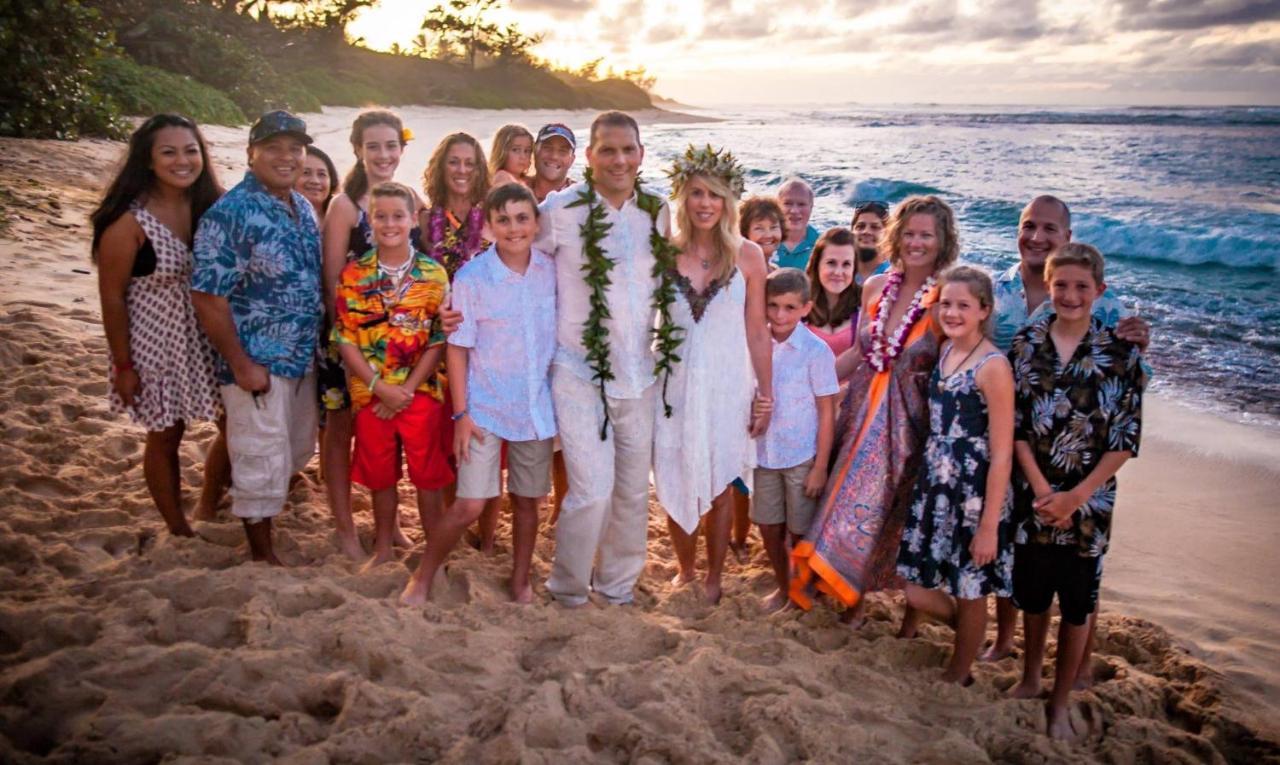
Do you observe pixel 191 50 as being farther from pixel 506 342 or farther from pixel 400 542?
pixel 506 342

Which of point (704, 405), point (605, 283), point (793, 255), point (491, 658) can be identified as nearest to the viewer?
point (491, 658)

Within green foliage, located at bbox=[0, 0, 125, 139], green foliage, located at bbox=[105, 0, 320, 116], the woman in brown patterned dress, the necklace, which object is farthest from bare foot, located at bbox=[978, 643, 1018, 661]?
green foliage, located at bbox=[105, 0, 320, 116]

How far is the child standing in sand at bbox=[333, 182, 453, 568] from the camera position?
3.75 meters

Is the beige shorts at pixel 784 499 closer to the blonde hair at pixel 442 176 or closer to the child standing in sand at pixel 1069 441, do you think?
the child standing in sand at pixel 1069 441

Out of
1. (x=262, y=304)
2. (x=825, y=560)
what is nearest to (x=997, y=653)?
(x=825, y=560)

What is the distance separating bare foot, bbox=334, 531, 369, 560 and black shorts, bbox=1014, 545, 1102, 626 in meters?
2.99

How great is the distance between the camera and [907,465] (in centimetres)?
373

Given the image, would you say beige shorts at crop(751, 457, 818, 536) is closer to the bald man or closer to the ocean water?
the bald man

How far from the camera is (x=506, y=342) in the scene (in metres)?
3.63

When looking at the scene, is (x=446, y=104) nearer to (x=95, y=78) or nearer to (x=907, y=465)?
(x=95, y=78)

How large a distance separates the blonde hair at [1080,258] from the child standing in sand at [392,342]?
101 inches

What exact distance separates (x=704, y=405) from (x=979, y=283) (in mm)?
1254

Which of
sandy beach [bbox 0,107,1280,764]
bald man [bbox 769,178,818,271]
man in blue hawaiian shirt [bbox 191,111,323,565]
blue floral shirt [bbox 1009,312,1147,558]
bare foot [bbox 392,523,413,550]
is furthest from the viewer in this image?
bald man [bbox 769,178,818,271]

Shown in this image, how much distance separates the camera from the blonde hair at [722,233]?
3.72 metres
